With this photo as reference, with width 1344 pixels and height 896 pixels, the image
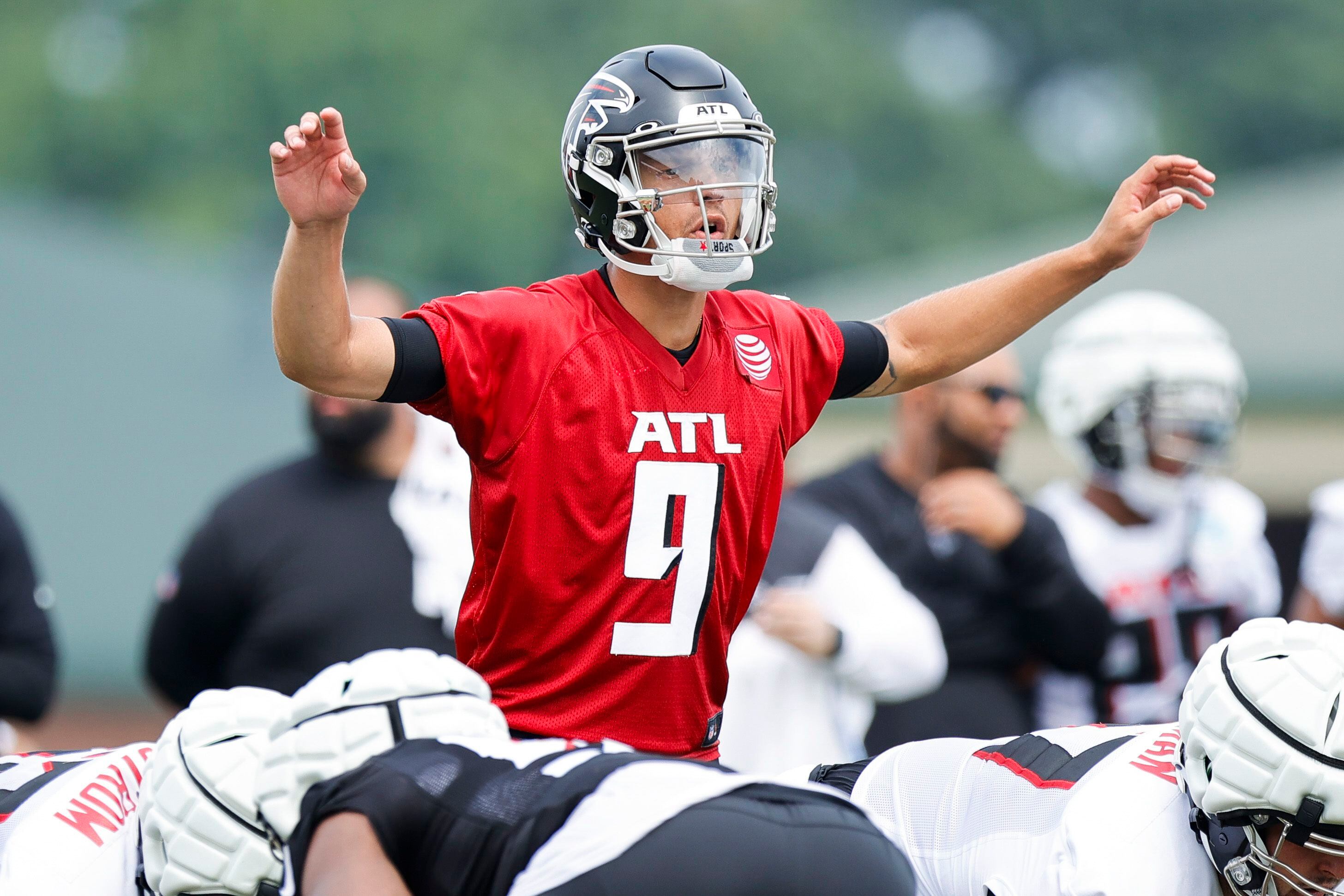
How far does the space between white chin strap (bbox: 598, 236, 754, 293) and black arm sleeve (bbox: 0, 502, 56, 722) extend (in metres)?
2.36

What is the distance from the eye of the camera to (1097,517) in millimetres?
5984

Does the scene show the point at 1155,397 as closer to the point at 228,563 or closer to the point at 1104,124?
the point at 228,563

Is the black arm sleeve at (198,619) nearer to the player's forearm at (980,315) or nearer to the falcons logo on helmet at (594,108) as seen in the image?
the falcons logo on helmet at (594,108)

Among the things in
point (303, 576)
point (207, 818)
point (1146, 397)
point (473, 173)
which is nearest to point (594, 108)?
point (207, 818)

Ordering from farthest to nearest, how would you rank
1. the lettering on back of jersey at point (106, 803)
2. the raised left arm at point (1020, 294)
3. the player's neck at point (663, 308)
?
1. the raised left arm at point (1020, 294)
2. the player's neck at point (663, 308)
3. the lettering on back of jersey at point (106, 803)

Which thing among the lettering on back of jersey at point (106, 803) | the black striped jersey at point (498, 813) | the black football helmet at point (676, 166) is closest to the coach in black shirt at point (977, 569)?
the black football helmet at point (676, 166)

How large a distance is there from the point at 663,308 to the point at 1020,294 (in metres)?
0.84

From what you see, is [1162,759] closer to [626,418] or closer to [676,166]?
[626,418]

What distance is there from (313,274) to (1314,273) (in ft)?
41.6

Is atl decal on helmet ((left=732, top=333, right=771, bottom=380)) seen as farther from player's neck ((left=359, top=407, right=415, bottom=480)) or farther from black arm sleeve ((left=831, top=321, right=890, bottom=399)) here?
player's neck ((left=359, top=407, right=415, bottom=480))

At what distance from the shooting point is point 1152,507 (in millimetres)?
5902

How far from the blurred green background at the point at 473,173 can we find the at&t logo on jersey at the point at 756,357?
28.5 feet

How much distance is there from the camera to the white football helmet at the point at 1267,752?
2812 mm

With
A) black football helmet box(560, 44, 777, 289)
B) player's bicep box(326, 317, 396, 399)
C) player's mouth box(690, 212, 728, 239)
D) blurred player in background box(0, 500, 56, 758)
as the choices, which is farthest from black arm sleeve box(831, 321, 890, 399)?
blurred player in background box(0, 500, 56, 758)
